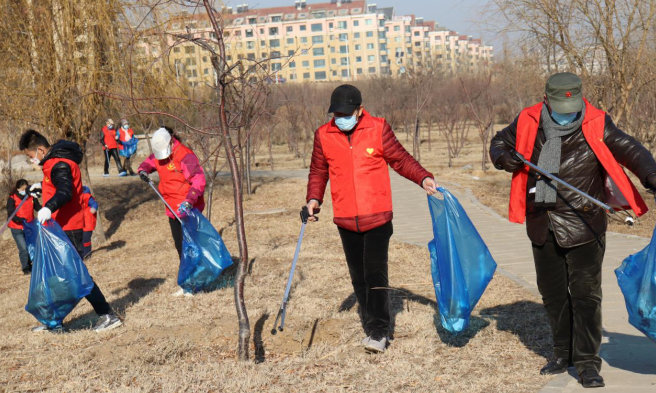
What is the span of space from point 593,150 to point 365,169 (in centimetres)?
141

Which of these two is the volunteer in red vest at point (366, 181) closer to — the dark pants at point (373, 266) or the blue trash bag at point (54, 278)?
the dark pants at point (373, 266)

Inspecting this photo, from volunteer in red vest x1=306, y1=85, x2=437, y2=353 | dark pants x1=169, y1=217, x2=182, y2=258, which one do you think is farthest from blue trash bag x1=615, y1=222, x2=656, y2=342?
dark pants x1=169, y1=217, x2=182, y2=258

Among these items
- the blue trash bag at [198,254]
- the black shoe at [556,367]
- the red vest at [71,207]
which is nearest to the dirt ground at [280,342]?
the black shoe at [556,367]

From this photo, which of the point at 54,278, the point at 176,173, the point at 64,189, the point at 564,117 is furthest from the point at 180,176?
the point at 564,117

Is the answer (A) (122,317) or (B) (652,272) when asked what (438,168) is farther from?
(B) (652,272)

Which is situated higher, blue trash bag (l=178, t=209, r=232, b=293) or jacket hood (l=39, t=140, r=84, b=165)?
jacket hood (l=39, t=140, r=84, b=165)

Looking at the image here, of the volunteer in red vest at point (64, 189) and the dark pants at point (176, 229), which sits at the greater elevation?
the volunteer in red vest at point (64, 189)

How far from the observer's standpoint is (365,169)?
4637mm

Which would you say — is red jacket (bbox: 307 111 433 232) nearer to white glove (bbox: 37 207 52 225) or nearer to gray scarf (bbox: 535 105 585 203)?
gray scarf (bbox: 535 105 585 203)

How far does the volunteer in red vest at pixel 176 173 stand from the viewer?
6.55 m

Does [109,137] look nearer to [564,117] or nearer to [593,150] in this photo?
[564,117]

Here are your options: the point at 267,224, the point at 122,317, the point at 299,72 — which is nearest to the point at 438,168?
the point at 267,224

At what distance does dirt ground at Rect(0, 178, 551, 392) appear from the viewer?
14.3ft

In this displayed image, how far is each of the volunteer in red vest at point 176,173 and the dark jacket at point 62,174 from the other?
2.28 feet
